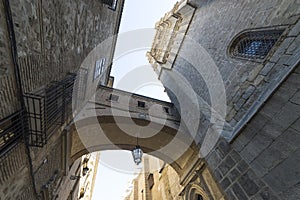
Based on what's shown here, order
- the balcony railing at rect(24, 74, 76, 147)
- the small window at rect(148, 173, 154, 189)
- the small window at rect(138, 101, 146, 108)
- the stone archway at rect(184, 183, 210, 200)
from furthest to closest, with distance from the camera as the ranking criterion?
the small window at rect(148, 173, 154, 189), the small window at rect(138, 101, 146, 108), the stone archway at rect(184, 183, 210, 200), the balcony railing at rect(24, 74, 76, 147)

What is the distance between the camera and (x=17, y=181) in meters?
3.15

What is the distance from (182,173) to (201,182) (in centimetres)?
148

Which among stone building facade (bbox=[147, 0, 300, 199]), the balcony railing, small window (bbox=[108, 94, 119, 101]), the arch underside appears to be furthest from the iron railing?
small window (bbox=[108, 94, 119, 101])

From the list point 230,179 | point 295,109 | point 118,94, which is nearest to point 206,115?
point 230,179

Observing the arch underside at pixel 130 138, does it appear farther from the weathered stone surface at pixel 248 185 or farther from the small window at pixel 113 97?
the weathered stone surface at pixel 248 185

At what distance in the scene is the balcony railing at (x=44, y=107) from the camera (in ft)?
10.2

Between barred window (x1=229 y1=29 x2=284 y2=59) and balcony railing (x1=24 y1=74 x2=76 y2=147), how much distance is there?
15.3ft

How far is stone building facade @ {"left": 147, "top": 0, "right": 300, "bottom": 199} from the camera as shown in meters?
2.97

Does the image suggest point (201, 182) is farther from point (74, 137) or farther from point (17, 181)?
point (17, 181)

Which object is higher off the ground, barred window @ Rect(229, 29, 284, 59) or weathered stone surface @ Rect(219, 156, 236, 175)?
barred window @ Rect(229, 29, 284, 59)

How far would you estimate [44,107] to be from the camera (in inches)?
131

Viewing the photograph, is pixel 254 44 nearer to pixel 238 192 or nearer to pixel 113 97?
pixel 238 192

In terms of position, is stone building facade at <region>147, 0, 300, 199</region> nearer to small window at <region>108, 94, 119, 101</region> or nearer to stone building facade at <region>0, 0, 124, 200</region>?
small window at <region>108, 94, 119, 101</region>

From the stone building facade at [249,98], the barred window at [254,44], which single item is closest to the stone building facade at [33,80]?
the stone building facade at [249,98]
